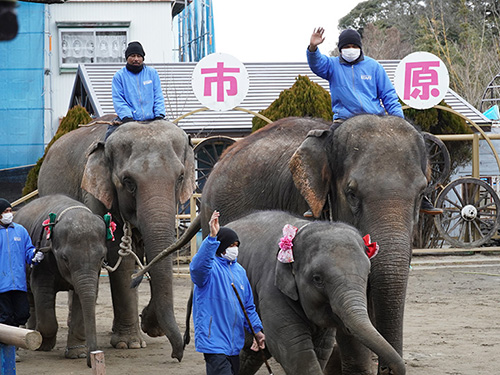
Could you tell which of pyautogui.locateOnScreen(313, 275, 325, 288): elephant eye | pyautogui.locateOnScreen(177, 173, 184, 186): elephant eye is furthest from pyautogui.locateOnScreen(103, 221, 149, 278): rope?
pyautogui.locateOnScreen(313, 275, 325, 288): elephant eye

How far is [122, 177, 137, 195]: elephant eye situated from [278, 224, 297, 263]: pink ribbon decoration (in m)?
3.33

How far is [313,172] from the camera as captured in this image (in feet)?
25.1

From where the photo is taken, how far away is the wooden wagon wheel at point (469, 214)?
18016 millimetres

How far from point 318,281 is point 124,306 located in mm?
4514

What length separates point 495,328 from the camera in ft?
35.8

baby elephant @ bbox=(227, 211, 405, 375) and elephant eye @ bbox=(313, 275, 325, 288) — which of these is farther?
elephant eye @ bbox=(313, 275, 325, 288)

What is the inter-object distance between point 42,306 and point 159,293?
1.34 meters

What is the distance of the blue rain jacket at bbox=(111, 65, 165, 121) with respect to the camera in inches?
387

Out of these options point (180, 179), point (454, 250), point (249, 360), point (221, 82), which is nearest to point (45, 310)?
point (180, 179)

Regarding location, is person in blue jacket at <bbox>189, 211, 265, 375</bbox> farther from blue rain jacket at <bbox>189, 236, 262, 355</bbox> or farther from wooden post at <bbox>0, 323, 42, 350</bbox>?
wooden post at <bbox>0, 323, 42, 350</bbox>

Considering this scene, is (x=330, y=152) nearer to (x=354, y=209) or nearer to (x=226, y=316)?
(x=354, y=209)

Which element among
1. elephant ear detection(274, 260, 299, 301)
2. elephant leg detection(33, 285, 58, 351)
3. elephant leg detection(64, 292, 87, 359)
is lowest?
elephant leg detection(64, 292, 87, 359)

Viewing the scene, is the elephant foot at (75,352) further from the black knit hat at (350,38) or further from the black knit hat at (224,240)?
the black knit hat at (350,38)

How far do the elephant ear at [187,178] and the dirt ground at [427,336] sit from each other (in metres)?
1.64
